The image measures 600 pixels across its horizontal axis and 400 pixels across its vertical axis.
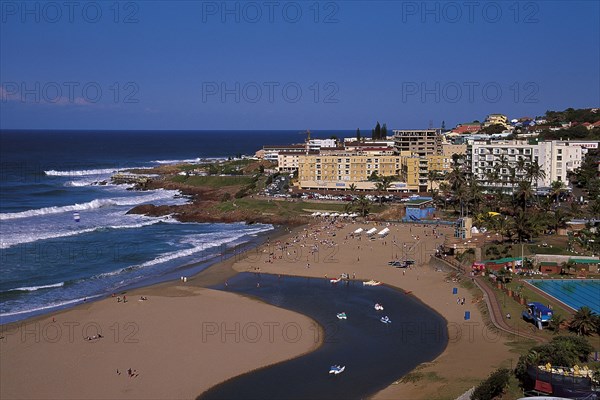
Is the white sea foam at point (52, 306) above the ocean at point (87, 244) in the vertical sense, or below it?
below

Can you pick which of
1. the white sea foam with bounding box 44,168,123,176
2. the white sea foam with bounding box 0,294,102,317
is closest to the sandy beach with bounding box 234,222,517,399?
the white sea foam with bounding box 0,294,102,317

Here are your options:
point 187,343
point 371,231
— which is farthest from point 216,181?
point 187,343

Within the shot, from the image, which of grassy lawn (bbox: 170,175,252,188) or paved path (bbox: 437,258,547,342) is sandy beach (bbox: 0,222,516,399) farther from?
grassy lawn (bbox: 170,175,252,188)

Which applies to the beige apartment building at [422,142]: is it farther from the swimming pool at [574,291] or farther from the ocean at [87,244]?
the swimming pool at [574,291]

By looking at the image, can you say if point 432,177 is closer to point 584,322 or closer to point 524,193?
point 524,193

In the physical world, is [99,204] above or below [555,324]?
above

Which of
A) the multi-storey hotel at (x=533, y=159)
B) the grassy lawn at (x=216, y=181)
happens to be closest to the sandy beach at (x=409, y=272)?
the multi-storey hotel at (x=533, y=159)

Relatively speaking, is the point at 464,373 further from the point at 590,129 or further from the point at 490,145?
the point at 590,129

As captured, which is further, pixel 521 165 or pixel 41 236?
pixel 521 165
